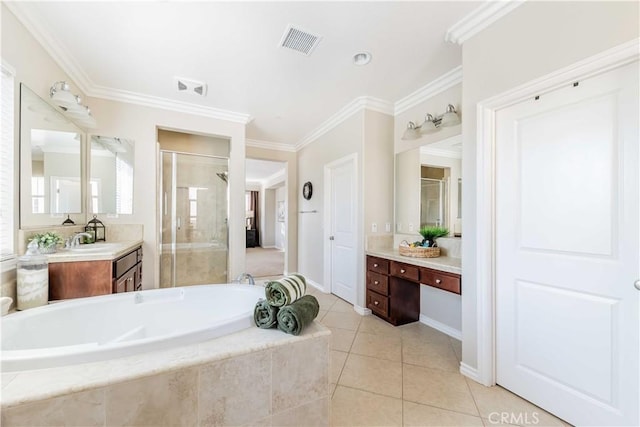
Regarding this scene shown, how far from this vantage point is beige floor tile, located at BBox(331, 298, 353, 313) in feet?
10.4

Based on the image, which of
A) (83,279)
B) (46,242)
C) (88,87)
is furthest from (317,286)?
(88,87)

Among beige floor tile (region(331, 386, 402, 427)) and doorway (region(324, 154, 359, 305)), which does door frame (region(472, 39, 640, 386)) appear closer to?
beige floor tile (region(331, 386, 402, 427))

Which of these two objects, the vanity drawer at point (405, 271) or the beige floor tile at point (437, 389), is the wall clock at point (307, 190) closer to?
the vanity drawer at point (405, 271)

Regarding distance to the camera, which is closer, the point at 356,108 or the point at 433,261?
the point at 433,261

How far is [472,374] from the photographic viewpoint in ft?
5.94

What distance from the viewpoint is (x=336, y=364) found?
2018mm

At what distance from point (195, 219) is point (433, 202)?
3.14m

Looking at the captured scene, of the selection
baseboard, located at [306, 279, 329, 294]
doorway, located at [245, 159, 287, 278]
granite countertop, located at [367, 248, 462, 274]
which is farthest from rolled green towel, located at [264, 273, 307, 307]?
doorway, located at [245, 159, 287, 278]

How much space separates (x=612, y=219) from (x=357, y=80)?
2195 mm

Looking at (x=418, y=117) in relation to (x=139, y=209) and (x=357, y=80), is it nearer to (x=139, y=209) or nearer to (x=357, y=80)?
(x=357, y=80)

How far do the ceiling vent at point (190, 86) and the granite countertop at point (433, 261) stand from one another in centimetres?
259

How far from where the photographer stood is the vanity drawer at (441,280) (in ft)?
6.57

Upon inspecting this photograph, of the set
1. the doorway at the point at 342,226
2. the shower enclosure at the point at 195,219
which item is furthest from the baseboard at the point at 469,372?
the shower enclosure at the point at 195,219

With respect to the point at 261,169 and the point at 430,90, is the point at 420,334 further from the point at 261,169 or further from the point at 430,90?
the point at 261,169
